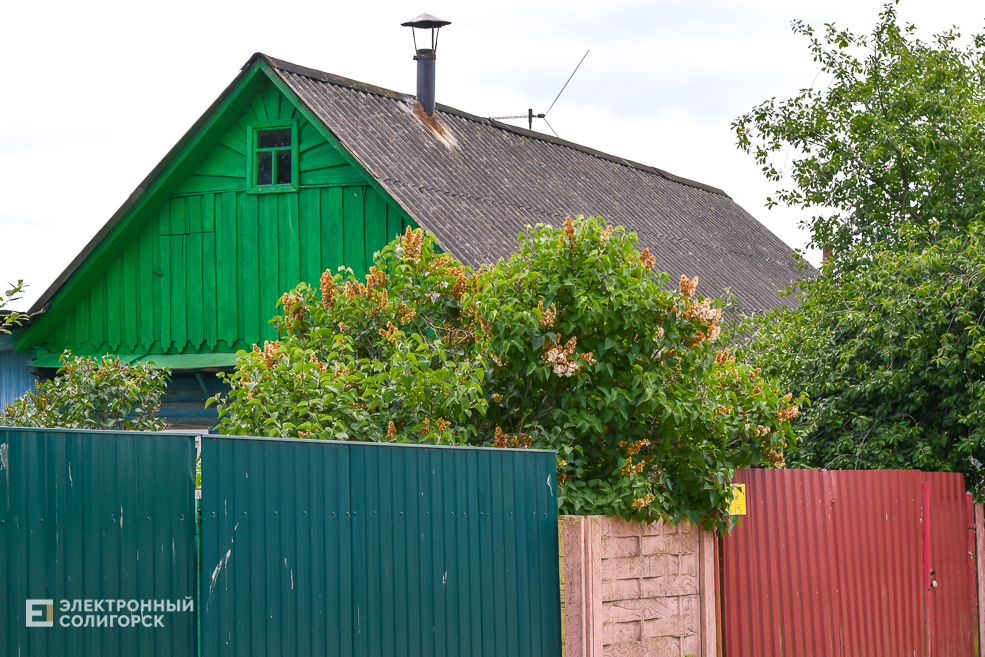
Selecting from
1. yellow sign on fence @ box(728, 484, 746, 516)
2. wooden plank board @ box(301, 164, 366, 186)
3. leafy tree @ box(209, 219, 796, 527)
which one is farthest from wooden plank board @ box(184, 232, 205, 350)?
yellow sign on fence @ box(728, 484, 746, 516)

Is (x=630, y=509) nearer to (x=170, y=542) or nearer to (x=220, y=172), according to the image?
(x=170, y=542)

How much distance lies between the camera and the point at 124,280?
14578 millimetres

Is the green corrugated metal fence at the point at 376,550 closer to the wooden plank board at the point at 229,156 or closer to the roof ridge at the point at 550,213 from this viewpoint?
the roof ridge at the point at 550,213

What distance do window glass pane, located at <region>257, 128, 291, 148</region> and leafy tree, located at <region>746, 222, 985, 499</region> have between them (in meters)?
6.12

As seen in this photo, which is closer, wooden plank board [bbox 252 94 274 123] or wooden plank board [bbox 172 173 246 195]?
wooden plank board [bbox 252 94 274 123]

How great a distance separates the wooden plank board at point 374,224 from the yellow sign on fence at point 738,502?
6.22 metres

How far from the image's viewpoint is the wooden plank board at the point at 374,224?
42.3ft

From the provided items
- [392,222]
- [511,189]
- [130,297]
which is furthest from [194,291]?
[511,189]

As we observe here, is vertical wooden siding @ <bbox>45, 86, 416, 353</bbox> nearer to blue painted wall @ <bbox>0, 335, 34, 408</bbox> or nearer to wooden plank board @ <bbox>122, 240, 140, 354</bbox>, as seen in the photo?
wooden plank board @ <bbox>122, 240, 140, 354</bbox>

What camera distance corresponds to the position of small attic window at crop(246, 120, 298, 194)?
1358cm

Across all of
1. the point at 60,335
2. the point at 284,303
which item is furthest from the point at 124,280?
the point at 284,303

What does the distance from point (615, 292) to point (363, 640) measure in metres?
2.61

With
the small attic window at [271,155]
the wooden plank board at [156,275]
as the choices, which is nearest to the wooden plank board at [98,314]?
the wooden plank board at [156,275]

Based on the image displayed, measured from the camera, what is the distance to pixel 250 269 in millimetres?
13719
